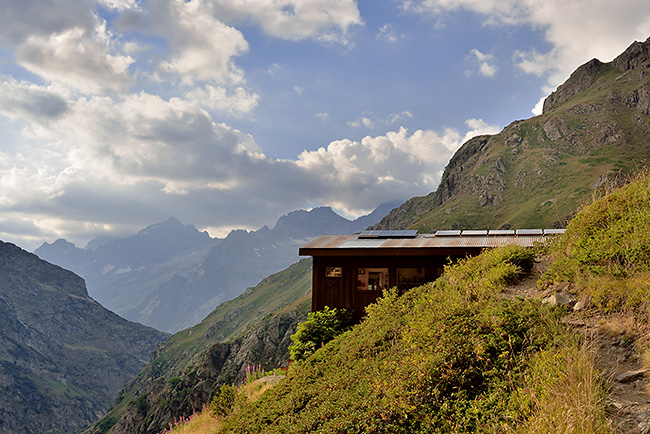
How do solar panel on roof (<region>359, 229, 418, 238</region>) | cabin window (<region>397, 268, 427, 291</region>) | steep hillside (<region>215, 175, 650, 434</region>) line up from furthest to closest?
solar panel on roof (<region>359, 229, 418, 238</region>)
cabin window (<region>397, 268, 427, 291</region>)
steep hillside (<region>215, 175, 650, 434</region>)

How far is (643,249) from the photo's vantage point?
29.0ft

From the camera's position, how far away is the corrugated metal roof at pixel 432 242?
2005 centimetres

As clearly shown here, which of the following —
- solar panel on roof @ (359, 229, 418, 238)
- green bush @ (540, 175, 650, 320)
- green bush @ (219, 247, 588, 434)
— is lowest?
green bush @ (219, 247, 588, 434)

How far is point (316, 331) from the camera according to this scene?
19.7 meters

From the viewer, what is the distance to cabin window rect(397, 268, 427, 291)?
69.1 ft

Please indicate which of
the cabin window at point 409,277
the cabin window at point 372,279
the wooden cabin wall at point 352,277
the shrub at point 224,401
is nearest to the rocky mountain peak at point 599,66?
the wooden cabin wall at point 352,277

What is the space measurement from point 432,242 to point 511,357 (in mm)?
14010

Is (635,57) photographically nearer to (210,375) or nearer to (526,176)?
(526,176)

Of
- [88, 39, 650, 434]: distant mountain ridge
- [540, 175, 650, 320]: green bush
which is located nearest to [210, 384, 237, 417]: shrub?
[540, 175, 650, 320]: green bush

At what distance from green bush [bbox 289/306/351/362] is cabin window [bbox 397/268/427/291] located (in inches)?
131

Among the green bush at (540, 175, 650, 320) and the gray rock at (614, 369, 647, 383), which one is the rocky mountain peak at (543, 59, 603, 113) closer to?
the green bush at (540, 175, 650, 320)

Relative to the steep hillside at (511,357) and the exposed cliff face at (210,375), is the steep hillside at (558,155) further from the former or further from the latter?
the steep hillside at (511,357)

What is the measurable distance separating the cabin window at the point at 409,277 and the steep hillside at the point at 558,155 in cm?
9978

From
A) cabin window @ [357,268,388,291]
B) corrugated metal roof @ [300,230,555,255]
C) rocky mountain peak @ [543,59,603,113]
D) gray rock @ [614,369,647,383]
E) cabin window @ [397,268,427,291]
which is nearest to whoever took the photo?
gray rock @ [614,369,647,383]
